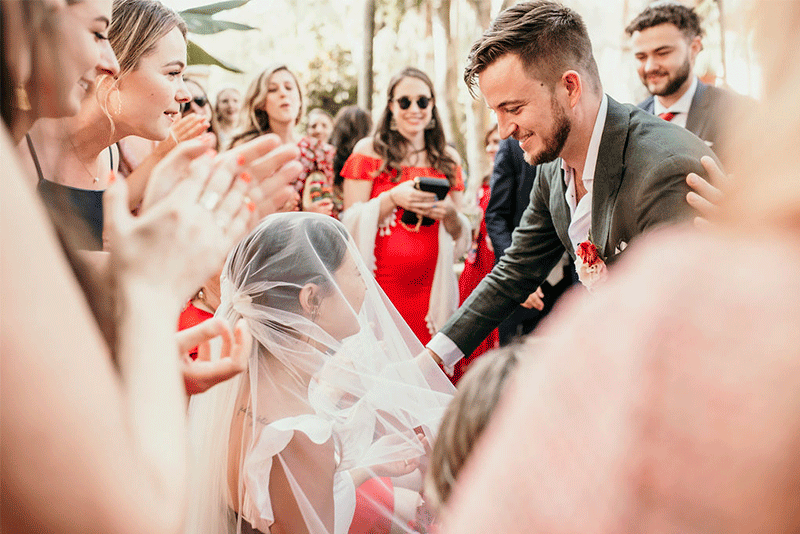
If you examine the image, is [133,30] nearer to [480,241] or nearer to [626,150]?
[626,150]

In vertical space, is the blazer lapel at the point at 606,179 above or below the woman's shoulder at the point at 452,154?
above

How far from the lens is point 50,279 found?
2.25 ft

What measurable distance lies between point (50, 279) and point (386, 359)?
157cm

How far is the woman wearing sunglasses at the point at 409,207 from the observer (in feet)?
13.1

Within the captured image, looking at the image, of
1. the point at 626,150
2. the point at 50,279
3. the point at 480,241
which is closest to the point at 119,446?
the point at 50,279

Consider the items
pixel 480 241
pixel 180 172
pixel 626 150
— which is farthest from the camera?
pixel 480 241

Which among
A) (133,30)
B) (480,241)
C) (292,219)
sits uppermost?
(133,30)

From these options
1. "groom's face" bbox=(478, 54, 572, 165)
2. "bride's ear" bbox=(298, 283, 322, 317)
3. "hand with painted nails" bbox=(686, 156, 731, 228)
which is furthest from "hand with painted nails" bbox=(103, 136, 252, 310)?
"groom's face" bbox=(478, 54, 572, 165)

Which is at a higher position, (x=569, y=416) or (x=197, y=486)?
(x=569, y=416)

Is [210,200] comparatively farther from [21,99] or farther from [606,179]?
[606,179]

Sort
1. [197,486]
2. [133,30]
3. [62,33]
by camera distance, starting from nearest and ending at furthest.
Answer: [62,33] < [133,30] < [197,486]

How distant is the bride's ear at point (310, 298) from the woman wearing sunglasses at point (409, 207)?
1.84 m

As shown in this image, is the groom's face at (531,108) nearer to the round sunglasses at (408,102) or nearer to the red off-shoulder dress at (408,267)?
the red off-shoulder dress at (408,267)

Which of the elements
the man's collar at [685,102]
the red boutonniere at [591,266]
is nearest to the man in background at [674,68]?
the man's collar at [685,102]
